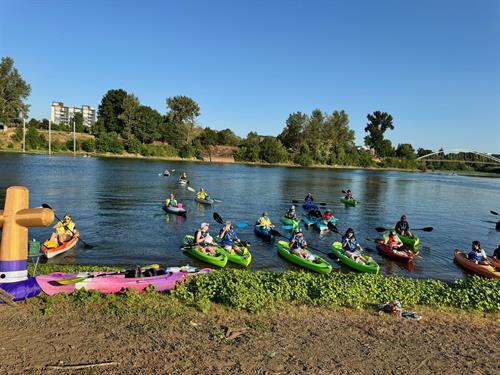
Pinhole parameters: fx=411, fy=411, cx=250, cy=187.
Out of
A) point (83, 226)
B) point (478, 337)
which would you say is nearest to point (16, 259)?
point (478, 337)

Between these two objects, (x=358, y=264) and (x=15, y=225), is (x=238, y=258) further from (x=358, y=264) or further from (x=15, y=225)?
(x=15, y=225)

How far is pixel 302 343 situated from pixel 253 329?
3.73 ft

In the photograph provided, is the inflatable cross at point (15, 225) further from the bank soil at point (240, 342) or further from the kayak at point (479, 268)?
the kayak at point (479, 268)

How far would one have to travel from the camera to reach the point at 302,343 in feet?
28.4

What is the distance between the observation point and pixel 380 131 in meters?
178

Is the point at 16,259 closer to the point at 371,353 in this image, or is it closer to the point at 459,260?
the point at 371,353

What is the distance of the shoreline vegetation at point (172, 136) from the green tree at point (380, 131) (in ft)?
46.9

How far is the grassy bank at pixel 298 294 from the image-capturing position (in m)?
10.2

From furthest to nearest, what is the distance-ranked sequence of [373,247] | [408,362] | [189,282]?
[373,247]
[189,282]
[408,362]

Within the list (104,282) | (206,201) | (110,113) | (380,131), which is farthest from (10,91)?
(380,131)

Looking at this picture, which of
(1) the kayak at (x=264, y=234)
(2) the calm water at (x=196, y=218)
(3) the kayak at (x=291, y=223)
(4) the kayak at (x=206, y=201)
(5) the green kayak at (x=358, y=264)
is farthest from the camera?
(4) the kayak at (x=206, y=201)

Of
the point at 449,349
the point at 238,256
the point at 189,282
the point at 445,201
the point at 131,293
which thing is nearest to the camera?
the point at 449,349

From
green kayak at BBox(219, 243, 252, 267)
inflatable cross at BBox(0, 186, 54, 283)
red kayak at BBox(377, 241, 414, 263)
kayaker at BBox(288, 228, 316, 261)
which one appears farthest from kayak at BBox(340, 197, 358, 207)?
inflatable cross at BBox(0, 186, 54, 283)

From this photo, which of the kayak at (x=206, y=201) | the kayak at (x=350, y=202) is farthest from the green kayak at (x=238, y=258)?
the kayak at (x=350, y=202)
